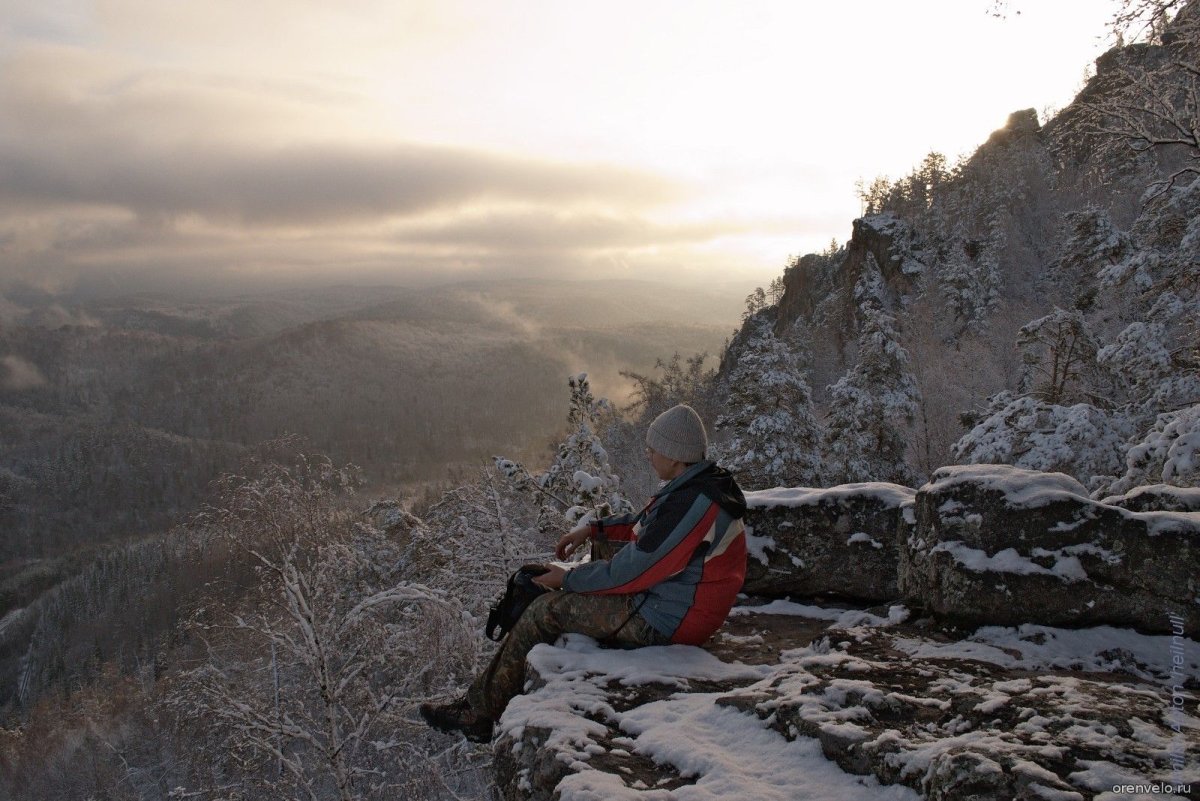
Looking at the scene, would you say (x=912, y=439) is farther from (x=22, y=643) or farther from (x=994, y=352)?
(x=22, y=643)

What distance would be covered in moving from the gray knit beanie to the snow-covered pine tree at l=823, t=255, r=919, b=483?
70.3 ft

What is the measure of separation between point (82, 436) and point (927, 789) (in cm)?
22896

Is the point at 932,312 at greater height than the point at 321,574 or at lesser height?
greater

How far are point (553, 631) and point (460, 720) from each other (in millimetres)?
1084

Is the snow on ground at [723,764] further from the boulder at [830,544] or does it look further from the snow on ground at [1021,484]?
the boulder at [830,544]

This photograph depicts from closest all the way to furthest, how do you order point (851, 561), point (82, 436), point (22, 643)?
point (851, 561)
point (22, 643)
point (82, 436)

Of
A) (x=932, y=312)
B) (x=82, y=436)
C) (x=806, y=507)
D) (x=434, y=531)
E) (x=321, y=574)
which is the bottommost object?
(x=82, y=436)

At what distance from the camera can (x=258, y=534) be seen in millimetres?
10250

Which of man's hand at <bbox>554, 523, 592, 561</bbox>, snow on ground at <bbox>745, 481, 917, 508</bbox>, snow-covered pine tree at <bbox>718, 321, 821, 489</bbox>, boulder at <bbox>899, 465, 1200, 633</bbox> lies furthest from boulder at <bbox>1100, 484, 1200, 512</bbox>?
snow-covered pine tree at <bbox>718, 321, 821, 489</bbox>

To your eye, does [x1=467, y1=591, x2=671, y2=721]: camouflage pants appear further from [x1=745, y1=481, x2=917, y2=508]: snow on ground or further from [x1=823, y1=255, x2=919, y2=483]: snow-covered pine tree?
[x1=823, y1=255, x2=919, y2=483]: snow-covered pine tree

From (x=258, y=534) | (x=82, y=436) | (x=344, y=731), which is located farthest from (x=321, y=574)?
(x=82, y=436)

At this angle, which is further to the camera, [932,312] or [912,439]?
[932,312]

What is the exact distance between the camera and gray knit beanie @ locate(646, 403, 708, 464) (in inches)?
198

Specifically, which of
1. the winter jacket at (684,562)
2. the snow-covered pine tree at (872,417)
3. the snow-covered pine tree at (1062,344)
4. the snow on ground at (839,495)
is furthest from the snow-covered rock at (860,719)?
the snow-covered pine tree at (872,417)
